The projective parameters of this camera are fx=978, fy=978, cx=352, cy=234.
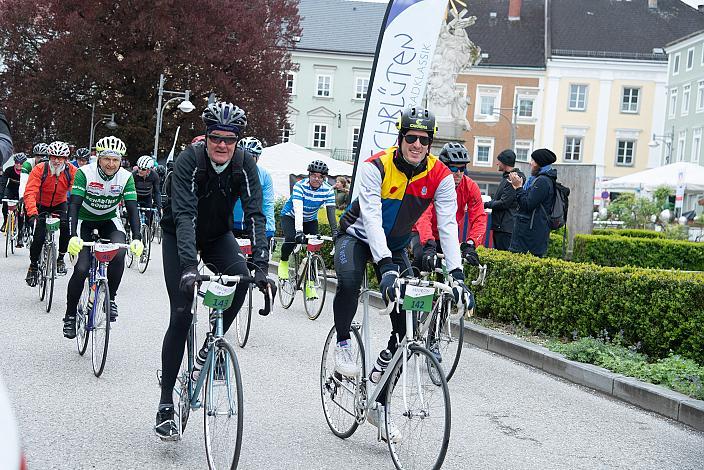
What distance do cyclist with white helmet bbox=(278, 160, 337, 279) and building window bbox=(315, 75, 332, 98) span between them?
2453 inches

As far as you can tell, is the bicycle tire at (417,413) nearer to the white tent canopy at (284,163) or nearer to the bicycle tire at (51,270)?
the bicycle tire at (51,270)

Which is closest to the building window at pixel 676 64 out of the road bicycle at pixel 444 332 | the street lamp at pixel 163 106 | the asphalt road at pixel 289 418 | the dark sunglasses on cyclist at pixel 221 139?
the street lamp at pixel 163 106

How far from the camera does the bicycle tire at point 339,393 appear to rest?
19.6 ft

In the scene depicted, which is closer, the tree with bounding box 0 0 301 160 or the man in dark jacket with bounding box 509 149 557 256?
the man in dark jacket with bounding box 509 149 557 256

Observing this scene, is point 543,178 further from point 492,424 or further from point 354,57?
point 354,57

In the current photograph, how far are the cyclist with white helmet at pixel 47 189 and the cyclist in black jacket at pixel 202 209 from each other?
6.81 meters

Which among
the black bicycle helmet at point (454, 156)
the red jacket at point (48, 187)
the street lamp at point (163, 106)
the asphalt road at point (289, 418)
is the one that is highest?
the street lamp at point (163, 106)

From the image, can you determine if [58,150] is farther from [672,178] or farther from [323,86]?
[323,86]

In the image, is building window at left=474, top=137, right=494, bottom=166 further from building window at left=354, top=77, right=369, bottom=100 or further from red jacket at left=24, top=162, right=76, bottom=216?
A: red jacket at left=24, top=162, right=76, bottom=216

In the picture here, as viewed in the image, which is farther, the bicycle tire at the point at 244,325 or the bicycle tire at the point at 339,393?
the bicycle tire at the point at 244,325

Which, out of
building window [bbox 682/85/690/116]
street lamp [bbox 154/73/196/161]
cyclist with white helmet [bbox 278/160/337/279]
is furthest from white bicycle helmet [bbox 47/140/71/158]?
building window [bbox 682/85/690/116]

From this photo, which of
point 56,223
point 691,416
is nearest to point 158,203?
point 56,223

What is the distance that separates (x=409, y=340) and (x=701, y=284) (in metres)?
4.43

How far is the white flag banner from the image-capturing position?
46.2ft
